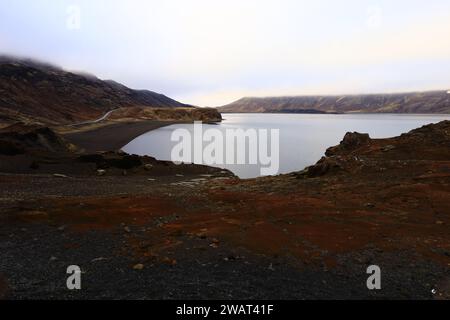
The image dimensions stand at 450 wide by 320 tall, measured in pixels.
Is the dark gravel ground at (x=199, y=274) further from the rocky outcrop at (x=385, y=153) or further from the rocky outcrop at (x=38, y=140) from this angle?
the rocky outcrop at (x=38, y=140)

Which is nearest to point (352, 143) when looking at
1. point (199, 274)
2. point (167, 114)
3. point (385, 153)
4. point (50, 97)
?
point (385, 153)

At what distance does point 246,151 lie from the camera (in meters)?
56.3

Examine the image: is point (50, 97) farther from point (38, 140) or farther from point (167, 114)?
point (38, 140)

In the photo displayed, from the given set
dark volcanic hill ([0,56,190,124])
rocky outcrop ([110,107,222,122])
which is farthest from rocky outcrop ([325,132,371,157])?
rocky outcrop ([110,107,222,122])

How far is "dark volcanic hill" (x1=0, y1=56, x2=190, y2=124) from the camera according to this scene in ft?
379

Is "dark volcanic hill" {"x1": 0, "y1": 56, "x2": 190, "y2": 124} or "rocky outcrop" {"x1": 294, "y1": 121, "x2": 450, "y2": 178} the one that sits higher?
"dark volcanic hill" {"x1": 0, "y1": 56, "x2": 190, "y2": 124}

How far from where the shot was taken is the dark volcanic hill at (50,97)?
379 feet

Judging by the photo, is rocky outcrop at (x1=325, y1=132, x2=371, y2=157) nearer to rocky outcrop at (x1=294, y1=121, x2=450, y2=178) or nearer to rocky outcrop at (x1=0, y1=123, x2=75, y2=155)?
rocky outcrop at (x1=294, y1=121, x2=450, y2=178)

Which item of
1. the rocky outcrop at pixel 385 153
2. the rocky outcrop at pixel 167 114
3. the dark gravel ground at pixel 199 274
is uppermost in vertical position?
the rocky outcrop at pixel 167 114

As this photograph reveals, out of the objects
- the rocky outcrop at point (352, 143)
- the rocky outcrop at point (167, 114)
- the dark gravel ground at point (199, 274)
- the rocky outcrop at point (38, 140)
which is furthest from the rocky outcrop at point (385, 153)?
the rocky outcrop at point (167, 114)

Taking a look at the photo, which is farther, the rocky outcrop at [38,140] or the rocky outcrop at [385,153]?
the rocky outcrop at [38,140]

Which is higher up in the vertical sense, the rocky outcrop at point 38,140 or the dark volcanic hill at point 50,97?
the dark volcanic hill at point 50,97

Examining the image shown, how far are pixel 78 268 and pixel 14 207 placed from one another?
674 centimetres
